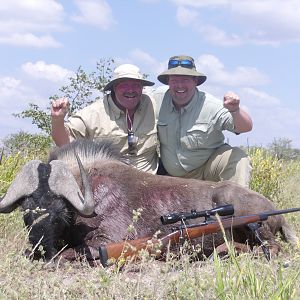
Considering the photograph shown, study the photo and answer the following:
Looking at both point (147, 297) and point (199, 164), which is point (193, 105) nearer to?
point (199, 164)

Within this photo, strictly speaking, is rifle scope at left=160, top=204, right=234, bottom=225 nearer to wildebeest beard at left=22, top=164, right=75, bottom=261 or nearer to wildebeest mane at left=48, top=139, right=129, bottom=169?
wildebeest beard at left=22, top=164, right=75, bottom=261

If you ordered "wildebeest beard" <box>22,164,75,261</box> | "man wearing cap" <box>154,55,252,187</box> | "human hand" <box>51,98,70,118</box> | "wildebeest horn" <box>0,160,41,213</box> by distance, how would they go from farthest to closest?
1. "man wearing cap" <box>154,55,252,187</box>
2. "human hand" <box>51,98,70,118</box>
3. "wildebeest horn" <box>0,160,41,213</box>
4. "wildebeest beard" <box>22,164,75,261</box>

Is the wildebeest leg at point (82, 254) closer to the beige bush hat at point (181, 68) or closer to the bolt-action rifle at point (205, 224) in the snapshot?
the bolt-action rifle at point (205, 224)

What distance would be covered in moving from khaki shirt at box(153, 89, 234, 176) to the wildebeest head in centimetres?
172

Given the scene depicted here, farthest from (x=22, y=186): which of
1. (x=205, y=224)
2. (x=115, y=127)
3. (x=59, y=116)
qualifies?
(x=115, y=127)

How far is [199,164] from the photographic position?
667 cm

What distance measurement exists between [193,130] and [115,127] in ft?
2.57

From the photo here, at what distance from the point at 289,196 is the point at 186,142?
300 centimetres

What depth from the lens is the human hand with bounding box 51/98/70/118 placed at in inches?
238

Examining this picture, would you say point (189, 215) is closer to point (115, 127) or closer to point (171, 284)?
point (115, 127)

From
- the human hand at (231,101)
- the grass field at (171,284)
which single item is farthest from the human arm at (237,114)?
the grass field at (171,284)

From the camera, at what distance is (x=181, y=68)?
645 cm

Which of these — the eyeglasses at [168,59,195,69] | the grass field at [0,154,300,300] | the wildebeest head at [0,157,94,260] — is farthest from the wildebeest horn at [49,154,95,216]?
the eyeglasses at [168,59,195,69]

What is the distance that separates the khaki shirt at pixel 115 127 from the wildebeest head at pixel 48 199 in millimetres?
1347
